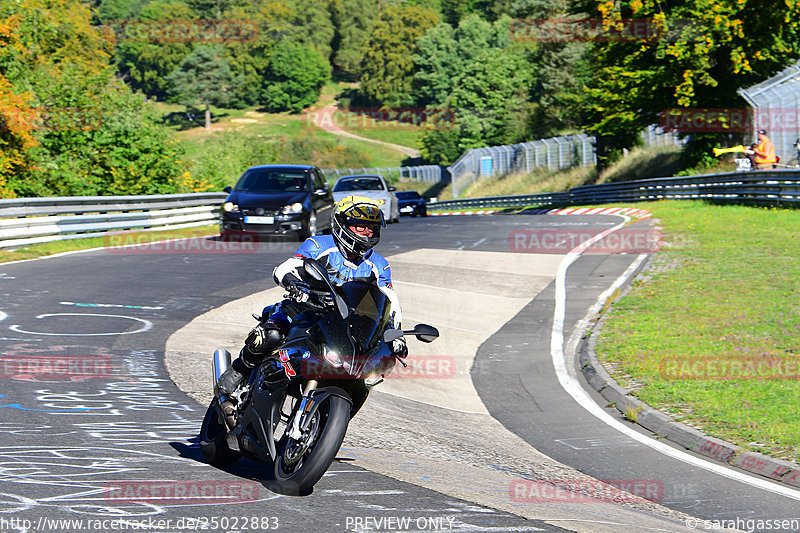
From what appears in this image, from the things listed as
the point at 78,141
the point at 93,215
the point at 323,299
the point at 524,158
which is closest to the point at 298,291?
the point at 323,299

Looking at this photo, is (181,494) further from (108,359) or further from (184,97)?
(184,97)

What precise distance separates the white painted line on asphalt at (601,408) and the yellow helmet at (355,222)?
12.5 feet

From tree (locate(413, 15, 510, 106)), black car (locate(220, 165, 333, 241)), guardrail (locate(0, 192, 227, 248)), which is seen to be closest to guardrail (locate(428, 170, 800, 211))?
black car (locate(220, 165, 333, 241))

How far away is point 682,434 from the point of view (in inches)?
344

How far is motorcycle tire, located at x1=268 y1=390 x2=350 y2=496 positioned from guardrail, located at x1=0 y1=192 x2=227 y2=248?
1690 cm

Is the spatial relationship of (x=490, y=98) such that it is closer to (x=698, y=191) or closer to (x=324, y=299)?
(x=698, y=191)

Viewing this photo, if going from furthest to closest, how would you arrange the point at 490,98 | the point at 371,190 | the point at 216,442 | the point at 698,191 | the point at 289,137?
the point at 289,137 < the point at 490,98 < the point at 698,191 < the point at 371,190 < the point at 216,442

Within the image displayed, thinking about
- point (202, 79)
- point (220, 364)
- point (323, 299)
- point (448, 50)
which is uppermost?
point (448, 50)

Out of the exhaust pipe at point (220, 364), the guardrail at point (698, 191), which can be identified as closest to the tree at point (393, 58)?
the guardrail at point (698, 191)

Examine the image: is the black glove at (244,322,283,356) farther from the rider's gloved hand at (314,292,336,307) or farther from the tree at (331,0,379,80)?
the tree at (331,0,379,80)

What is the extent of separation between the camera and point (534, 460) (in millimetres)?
7949

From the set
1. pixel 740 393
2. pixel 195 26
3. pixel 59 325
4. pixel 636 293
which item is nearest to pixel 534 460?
pixel 740 393

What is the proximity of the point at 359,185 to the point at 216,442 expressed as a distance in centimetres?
2414

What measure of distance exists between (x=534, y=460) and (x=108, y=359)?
16.6 feet
